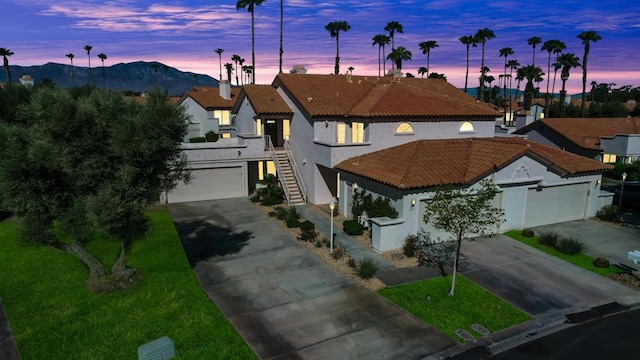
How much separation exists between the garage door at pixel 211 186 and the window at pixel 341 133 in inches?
287

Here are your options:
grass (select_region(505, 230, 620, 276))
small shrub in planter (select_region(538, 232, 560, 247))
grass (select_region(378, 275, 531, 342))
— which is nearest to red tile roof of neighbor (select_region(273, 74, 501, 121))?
grass (select_region(505, 230, 620, 276))

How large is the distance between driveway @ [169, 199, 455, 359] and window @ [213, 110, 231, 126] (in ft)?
101

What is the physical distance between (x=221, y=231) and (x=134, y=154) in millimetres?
9294

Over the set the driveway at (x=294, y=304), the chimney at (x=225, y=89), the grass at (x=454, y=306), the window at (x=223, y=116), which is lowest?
the driveway at (x=294, y=304)

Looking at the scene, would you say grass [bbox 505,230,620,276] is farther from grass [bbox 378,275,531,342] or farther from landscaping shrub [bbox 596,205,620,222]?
landscaping shrub [bbox 596,205,620,222]

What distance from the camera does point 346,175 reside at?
874 inches

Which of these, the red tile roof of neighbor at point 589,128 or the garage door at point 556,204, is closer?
the garage door at point 556,204

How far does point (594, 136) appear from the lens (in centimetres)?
3688

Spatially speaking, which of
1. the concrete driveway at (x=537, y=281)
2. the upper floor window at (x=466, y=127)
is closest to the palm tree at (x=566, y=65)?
the upper floor window at (x=466, y=127)

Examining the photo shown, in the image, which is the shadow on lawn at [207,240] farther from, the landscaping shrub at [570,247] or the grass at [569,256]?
the landscaping shrub at [570,247]

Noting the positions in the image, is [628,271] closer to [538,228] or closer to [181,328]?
[538,228]

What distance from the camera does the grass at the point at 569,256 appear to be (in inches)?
614

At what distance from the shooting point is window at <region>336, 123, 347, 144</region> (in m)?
25.9

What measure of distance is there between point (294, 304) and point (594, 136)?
120 ft
